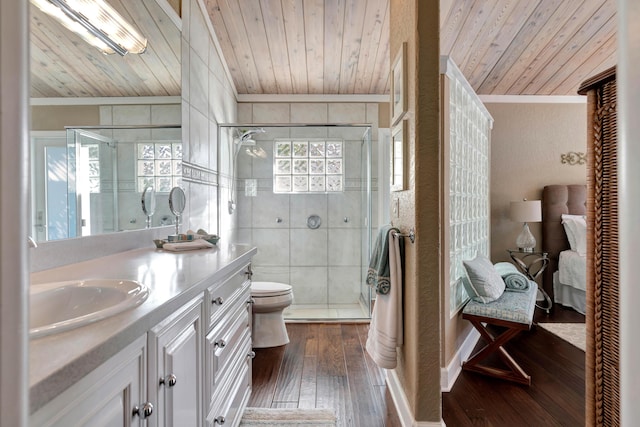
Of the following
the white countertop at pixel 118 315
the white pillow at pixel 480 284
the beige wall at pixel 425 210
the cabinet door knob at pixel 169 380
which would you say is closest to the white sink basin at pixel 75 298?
the white countertop at pixel 118 315

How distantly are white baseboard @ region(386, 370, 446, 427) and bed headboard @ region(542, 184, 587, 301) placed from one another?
2.98 m

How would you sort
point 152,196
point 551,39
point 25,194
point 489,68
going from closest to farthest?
point 25,194
point 152,196
point 551,39
point 489,68

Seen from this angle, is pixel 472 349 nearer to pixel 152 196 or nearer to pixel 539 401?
pixel 539 401

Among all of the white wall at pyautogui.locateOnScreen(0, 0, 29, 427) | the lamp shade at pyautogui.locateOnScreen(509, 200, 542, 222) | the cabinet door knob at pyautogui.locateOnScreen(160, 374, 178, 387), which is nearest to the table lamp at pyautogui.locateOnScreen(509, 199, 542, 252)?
the lamp shade at pyautogui.locateOnScreen(509, 200, 542, 222)

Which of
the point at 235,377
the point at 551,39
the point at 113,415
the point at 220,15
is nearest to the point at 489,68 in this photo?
the point at 551,39

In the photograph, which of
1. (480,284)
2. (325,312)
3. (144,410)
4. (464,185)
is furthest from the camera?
(325,312)

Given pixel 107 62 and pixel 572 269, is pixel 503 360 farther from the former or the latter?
pixel 107 62

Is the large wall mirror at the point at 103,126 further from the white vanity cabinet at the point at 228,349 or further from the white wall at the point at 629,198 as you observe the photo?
the white wall at the point at 629,198

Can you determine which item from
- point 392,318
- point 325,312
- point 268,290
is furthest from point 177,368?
point 325,312

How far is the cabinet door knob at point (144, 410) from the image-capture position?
2.38 feet

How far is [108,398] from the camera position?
630 mm

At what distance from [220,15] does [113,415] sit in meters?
2.93

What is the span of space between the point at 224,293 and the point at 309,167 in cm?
259

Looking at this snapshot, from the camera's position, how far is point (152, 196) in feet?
6.24
